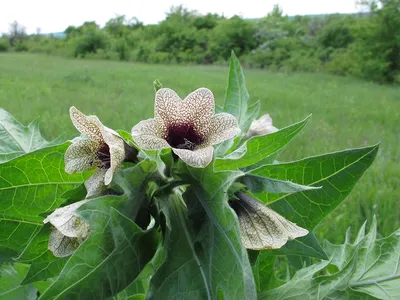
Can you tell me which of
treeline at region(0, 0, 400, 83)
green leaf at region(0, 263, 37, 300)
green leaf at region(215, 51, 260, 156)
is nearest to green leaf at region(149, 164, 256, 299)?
green leaf at region(215, 51, 260, 156)

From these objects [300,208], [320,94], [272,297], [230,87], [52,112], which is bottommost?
[320,94]

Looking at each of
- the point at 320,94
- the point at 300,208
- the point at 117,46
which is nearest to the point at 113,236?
the point at 300,208

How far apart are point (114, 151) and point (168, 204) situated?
0.11 m

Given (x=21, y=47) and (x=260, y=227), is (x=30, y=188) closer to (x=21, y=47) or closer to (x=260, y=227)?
(x=260, y=227)

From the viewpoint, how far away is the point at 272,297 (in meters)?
0.74

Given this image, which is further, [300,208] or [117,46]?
[117,46]

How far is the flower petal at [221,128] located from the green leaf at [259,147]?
3cm

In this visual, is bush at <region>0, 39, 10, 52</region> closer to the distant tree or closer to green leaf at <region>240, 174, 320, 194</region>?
the distant tree

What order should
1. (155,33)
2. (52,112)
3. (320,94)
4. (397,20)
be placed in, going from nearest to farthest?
(52,112)
(320,94)
(397,20)
(155,33)

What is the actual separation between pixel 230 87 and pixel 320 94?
10465mm

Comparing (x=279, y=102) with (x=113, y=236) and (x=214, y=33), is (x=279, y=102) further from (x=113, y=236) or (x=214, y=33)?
(x=214, y=33)

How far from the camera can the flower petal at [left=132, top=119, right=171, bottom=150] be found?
52 centimetres

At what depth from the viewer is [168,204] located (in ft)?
1.94

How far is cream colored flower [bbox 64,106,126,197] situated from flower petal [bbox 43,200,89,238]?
0.04 m
